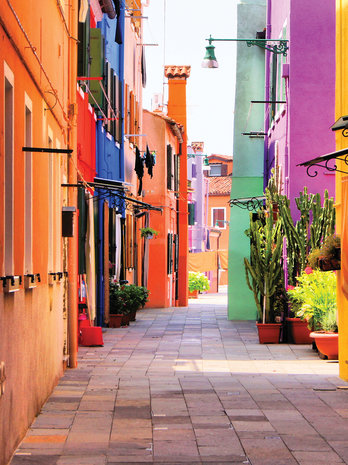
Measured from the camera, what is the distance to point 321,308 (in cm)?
1519

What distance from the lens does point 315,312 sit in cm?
1539

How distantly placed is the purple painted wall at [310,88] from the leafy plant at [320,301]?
359 centimetres

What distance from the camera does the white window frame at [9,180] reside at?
23.3 ft

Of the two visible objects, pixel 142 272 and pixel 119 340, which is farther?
pixel 142 272

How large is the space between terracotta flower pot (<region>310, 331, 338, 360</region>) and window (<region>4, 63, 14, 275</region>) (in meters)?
8.14

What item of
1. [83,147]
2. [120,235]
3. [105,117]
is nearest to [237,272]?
[120,235]

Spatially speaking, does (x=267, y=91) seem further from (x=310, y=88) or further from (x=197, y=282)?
(x=197, y=282)

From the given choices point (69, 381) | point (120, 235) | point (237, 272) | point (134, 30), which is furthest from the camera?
point (134, 30)

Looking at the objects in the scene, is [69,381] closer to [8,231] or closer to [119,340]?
[8,231]

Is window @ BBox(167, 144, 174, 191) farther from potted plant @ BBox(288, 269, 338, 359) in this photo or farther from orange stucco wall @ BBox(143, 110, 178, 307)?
potted plant @ BBox(288, 269, 338, 359)

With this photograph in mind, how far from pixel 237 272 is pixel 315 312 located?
1126 cm

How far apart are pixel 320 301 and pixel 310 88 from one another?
5490 mm

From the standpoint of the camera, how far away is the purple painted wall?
1912cm

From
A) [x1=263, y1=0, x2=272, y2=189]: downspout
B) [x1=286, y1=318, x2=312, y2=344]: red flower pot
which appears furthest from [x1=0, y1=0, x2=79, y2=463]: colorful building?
[x1=263, y1=0, x2=272, y2=189]: downspout
